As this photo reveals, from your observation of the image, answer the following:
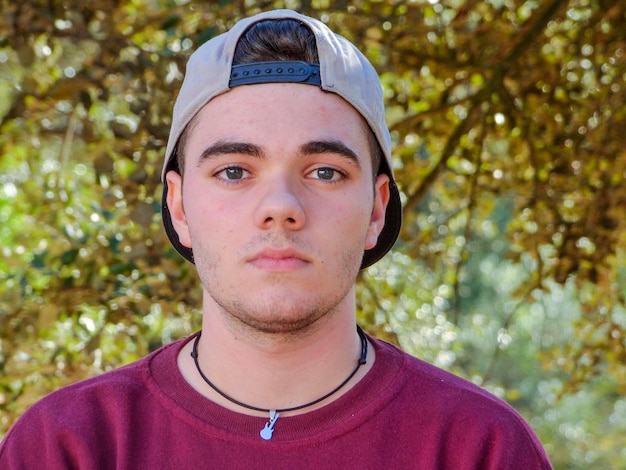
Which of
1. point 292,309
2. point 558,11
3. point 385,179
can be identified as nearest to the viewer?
point 292,309

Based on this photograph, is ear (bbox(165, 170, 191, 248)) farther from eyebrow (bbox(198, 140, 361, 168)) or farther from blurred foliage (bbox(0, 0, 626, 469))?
blurred foliage (bbox(0, 0, 626, 469))

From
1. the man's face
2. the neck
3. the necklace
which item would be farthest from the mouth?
the necklace

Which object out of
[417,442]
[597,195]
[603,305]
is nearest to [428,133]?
[597,195]

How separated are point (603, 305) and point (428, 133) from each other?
1.02 m

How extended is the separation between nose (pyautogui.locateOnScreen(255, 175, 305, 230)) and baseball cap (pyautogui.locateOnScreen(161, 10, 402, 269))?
9.3 inches

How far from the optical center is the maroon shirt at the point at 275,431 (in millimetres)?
1897

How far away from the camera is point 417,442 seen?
76.3 inches

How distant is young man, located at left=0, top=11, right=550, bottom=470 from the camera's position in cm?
188

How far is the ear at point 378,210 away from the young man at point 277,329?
0.06 ft

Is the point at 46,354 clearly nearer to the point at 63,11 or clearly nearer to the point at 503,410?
the point at 63,11

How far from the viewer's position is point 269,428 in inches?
75.3

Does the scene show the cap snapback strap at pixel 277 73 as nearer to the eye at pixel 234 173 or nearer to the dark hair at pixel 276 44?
the dark hair at pixel 276 44

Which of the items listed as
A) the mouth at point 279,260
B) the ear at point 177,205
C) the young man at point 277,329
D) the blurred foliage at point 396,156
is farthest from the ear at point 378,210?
the blurred foliage at point 396,156

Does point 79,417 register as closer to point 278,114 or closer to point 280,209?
point 280,209
